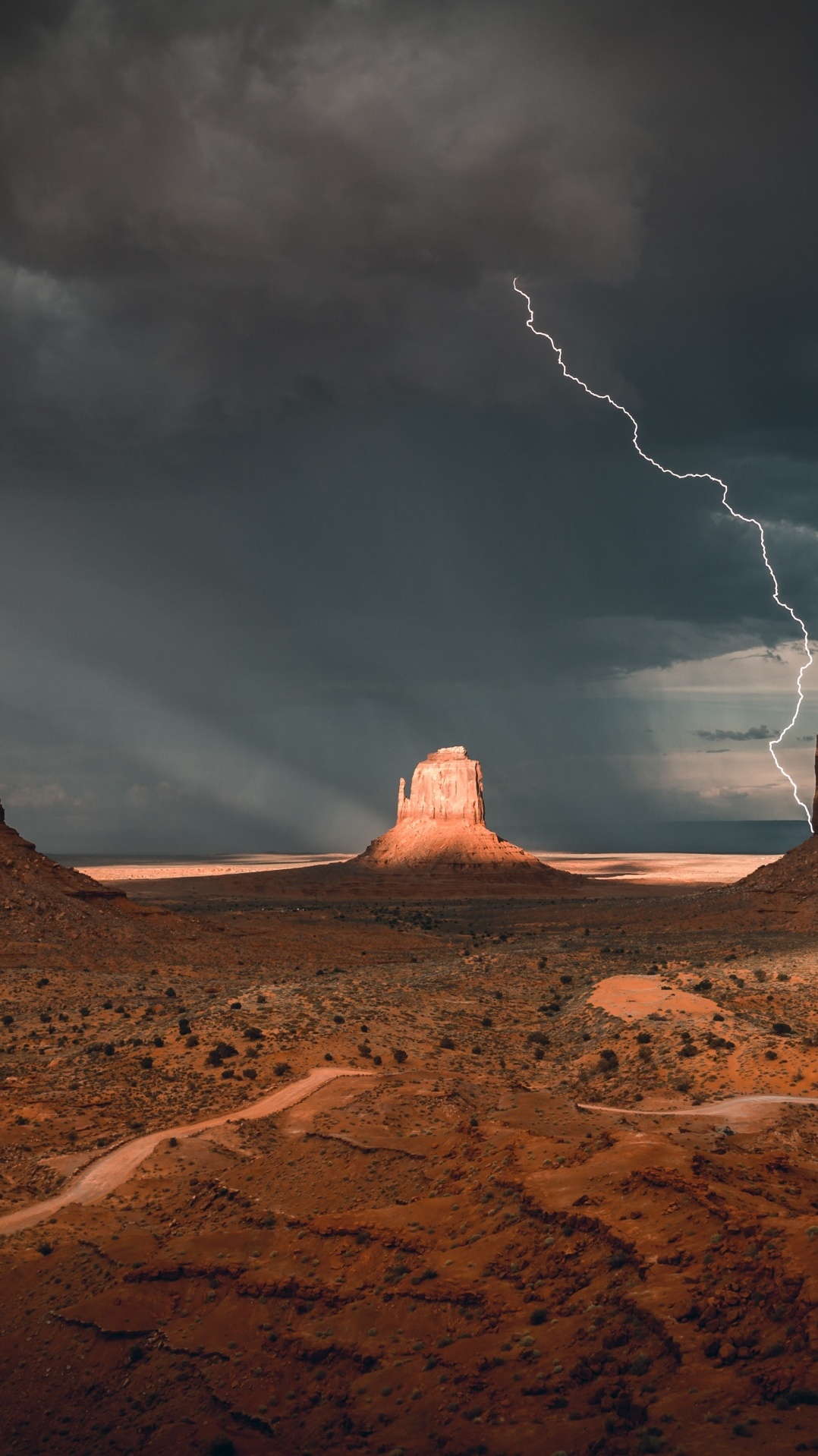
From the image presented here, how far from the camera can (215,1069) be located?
2573cm

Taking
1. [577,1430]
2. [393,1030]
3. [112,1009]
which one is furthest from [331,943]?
[577,1430]

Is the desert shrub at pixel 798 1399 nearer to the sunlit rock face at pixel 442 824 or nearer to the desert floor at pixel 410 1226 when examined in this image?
the desert floor at pixel 410 1226

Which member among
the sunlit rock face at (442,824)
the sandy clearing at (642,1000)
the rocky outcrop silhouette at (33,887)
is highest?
the sunlit rock face at (442,824)

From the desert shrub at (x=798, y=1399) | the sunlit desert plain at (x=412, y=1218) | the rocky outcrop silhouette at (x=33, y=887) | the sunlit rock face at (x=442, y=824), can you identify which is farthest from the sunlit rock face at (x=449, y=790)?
the desert shrub at (x=798, y=1399)

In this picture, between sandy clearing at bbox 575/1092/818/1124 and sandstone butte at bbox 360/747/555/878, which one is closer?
sandy clearing at bbox 575/1092/818/1124

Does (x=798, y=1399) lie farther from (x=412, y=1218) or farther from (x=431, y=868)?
(x=431, y=868)

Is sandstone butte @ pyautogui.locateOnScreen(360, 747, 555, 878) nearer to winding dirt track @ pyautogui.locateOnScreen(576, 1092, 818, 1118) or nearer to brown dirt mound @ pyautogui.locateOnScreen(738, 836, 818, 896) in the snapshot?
brown dirt mound @ pyautogui.locateOnScreen(738, 836, 818, 896)

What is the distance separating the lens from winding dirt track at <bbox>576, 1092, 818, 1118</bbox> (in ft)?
72.2

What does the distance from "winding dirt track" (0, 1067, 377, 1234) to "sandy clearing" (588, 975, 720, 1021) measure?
430 inches

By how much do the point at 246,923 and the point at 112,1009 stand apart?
35921mm

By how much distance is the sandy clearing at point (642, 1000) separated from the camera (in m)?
30.8

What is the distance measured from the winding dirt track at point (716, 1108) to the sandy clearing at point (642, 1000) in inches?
251

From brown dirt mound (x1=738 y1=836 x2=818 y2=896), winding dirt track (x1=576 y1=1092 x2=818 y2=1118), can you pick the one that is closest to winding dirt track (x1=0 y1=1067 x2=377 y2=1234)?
winding dirt track (x1=576 y1=1092 x2=818 y2=1118)

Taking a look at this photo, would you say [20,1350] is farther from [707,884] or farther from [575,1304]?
[707,884]
